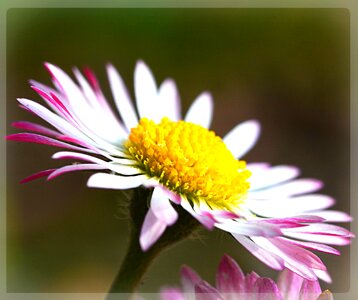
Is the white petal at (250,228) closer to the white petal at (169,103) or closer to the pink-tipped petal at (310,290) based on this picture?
the pink-tipped petal at (310,290)

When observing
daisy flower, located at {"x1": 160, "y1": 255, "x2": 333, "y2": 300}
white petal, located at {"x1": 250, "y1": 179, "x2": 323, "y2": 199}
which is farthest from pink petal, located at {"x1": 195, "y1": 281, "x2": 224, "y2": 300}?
white petal, located at {"x1": 250, "y1": 179, "x2": 323, "y2": 199}

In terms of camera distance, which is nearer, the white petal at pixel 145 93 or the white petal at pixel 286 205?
the white petal at pixel 286 205

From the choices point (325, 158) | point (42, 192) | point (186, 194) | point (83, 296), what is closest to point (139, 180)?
point (186, 194)

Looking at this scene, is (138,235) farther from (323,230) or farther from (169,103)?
(169,103)

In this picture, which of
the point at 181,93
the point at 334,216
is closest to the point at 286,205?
the point at 334,216

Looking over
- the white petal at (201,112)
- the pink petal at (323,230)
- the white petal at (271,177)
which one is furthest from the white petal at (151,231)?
the white petal at (201,112)

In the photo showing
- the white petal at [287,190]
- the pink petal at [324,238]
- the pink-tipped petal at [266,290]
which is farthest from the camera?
the white petal at [287,190]
